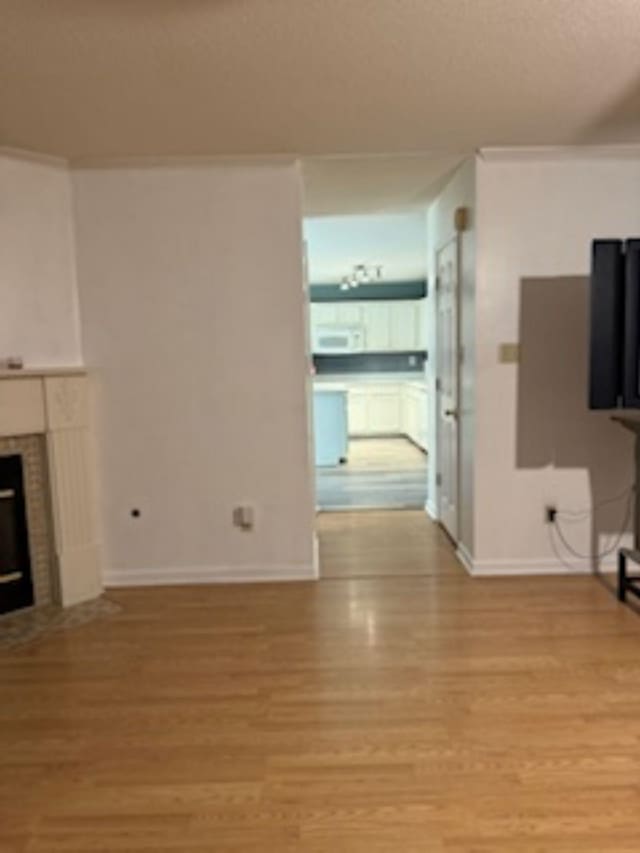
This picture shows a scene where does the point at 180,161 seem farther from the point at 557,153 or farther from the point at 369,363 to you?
the point at 369,363

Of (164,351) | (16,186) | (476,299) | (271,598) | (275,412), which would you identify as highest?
(16,186)

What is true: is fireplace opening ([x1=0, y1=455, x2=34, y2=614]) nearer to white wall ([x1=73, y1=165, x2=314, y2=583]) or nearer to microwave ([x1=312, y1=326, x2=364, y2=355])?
white wall ([x1=73, y1=165, x2=314, y2=583])

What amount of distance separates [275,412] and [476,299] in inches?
52.1

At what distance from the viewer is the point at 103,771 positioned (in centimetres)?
204

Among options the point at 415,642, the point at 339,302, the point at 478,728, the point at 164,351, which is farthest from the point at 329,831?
the point at 339,302

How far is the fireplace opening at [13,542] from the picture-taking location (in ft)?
10.9

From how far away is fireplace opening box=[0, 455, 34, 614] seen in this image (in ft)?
10.9

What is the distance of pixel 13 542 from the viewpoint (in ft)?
11.0

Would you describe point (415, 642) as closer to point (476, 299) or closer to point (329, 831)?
point (329, 831)

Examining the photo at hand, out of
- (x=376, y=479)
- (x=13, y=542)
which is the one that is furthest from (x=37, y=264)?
(x=376, y=479)

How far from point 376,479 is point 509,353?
3152 mm

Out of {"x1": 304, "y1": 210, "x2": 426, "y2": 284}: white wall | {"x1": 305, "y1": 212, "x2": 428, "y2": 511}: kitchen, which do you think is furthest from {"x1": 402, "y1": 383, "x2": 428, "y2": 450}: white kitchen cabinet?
{"x1": 304, "y1": 210, "x2": 426, "y2": 284}: white wall

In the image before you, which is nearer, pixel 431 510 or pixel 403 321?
pixel 431 510

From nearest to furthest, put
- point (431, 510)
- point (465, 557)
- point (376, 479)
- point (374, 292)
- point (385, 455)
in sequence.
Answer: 1. point (465, 557)
2. point (431, 510)
3. point (376, 479)
4. point (385, 455)
5. point (374, 292)
